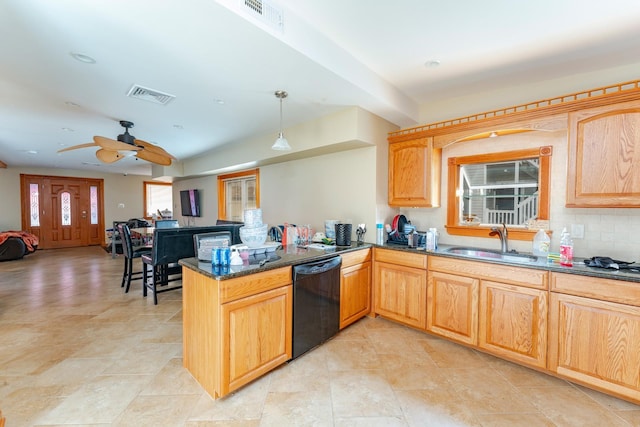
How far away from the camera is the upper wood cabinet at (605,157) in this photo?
194cm

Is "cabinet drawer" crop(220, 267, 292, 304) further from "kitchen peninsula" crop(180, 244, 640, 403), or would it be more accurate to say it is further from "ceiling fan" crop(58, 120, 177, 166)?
"ceiling fan" crop(58, 120, 177, 166)

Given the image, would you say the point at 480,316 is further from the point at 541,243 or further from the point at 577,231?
the point at 577,231

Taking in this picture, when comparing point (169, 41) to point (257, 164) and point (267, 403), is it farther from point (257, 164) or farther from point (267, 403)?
point (257, 164)

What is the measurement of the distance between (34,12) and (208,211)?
5.05 metres

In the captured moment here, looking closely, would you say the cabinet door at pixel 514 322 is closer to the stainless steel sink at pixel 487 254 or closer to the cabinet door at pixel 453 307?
the cabinet door at pixel 453 307

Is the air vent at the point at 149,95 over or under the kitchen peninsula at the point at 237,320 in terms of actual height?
over

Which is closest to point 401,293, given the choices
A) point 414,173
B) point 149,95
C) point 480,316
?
point 480,316

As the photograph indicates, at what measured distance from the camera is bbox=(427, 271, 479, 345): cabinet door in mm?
2393

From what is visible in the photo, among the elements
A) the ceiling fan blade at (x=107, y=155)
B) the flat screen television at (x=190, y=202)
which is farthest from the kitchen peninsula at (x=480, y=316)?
the flat screen television at (x=190, y=202)

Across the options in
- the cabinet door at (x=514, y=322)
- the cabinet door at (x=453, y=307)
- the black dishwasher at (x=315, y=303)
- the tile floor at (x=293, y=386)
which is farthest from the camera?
the cabinet door at (x=453, y=307)

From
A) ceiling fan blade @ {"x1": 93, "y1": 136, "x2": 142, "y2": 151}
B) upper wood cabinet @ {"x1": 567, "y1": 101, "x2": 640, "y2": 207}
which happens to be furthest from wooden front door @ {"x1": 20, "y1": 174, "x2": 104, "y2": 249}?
upper wood cabinet @ {"x1": 567, "y1": 101, "x2": 640, "y2": 207}

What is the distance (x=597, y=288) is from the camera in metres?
1.86

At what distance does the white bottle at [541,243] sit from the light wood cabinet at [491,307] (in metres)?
0.48

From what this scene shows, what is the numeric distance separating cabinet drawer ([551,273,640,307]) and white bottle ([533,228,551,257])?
489mm
